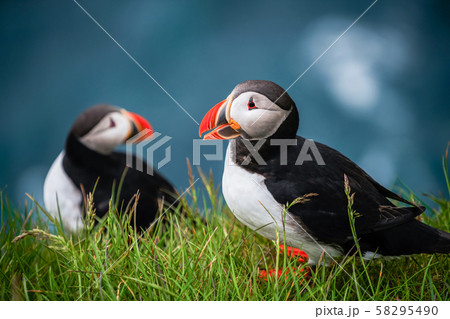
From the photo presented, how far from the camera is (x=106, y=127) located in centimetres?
187

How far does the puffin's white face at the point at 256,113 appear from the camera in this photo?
1299 mm

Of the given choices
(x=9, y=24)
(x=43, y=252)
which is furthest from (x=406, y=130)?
(x=9, y=24)

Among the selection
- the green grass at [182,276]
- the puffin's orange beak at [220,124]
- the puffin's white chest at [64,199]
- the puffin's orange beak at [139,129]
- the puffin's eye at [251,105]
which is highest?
the puffin's eye at [251,105]

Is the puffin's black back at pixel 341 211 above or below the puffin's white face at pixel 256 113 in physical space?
below

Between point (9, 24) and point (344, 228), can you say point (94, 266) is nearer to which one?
point (344, 228)

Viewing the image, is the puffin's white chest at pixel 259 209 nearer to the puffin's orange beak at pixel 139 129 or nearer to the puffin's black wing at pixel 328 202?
the puffin's black wing at pixel 328 202

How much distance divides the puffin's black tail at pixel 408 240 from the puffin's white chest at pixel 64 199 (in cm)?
110
